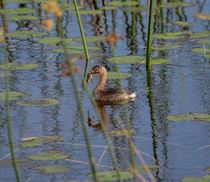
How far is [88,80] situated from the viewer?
8.98 meters

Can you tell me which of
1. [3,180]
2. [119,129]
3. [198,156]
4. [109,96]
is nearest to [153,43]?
[109,96]

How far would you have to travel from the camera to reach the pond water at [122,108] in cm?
557

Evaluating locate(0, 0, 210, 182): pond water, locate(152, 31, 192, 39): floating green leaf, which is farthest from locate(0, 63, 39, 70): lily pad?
locate(152, 31, 192, 39): floating green leaf

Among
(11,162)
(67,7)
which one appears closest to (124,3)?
(67,7)

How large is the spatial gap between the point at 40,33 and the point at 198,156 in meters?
7.02

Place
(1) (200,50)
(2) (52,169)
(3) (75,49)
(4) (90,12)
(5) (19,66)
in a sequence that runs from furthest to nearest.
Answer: (4) (90,12) → (3) (75,49) → (1) (200,50) → (5) (19,66) → (2) (52,169)

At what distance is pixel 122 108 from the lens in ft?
25.4

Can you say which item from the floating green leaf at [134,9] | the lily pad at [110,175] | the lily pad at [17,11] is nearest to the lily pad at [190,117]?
the lily pad at [110,175]

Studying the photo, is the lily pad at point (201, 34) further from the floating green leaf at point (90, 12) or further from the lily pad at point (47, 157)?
the lily pad at point (47, 157)

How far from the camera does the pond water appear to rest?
5566 mm

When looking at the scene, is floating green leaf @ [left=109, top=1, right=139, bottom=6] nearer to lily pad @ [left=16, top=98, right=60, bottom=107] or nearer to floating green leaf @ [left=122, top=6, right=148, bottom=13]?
floating green leaf @ [left=122, top=6, right=148, bottom=13]

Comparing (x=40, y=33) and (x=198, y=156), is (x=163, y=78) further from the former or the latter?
(x=40, y=33)

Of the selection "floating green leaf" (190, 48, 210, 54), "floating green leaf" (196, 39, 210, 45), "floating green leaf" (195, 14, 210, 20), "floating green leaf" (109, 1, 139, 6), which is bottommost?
"floating green leaf" (196, 39, 210, 45)

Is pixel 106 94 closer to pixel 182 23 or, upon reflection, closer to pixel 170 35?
pixel 170 35
